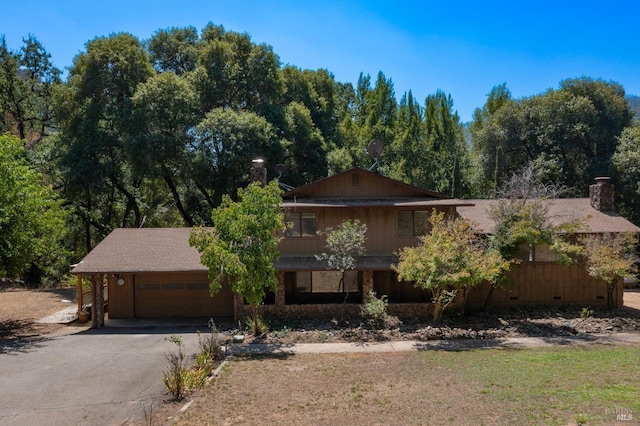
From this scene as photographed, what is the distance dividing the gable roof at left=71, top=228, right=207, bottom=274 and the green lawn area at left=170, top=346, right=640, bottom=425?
6846 mm

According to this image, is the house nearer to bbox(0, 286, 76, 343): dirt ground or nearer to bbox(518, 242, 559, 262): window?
bbox(518, 242, 559, 262): window

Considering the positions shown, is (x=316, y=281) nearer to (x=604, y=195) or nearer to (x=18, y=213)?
(x=18, y=213)

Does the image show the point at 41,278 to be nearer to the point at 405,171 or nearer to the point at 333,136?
the point at 333,136

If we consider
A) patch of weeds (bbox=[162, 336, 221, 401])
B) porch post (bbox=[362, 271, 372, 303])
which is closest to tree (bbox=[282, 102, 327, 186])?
porch post (bbox=[362, 271, 372, 303])

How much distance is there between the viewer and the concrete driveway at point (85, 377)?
10078 mm

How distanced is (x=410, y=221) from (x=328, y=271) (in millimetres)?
4264

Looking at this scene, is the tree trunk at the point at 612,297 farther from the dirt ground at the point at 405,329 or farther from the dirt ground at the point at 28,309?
the dirt ground at the point at 28,309

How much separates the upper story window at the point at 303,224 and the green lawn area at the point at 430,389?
6428 millimetres

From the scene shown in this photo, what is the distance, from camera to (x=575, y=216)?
20688 mm

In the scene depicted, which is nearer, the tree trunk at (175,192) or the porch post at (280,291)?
the porch post at (280,291)

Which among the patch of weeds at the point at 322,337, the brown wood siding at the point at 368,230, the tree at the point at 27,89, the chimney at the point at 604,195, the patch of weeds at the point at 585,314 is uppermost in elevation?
the tree at the point at 27,89

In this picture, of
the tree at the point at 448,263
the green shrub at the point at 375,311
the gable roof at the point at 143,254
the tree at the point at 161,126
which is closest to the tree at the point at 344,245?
the green shrub at the point at 375,311


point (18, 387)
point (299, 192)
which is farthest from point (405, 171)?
point (18, 387)

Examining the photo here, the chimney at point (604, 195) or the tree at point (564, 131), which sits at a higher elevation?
the tree at point (564, 131)
